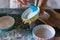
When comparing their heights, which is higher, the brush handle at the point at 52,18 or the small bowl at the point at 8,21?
the brush handle at the point at 52,18

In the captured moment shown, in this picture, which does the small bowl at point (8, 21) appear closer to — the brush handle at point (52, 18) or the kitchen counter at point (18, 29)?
the kitchen counter at point (18, 29)

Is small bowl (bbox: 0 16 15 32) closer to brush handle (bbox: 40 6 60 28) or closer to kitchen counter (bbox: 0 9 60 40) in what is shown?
kitchen counter (bbox: 0 9 60 40)

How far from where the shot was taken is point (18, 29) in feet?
2.71

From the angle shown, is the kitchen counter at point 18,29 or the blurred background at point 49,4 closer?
the kitchen counter at point 18,29

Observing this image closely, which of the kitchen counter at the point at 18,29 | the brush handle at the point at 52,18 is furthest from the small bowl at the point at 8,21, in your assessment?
the brush handle at the point at 52,18

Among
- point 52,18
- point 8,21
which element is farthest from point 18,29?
point 52,18

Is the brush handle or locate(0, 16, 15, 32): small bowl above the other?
the brush handle

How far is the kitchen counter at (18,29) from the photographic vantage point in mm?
788

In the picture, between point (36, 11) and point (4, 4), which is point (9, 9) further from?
point (36, 11)

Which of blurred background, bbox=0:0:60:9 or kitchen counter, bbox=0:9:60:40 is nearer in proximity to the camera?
kitchen counter, bbox=0:9:60:40

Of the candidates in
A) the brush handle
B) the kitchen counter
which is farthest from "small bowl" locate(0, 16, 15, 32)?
the brush handle

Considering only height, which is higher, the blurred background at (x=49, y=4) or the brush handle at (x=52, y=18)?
the blurred background at (x=49, y=4)

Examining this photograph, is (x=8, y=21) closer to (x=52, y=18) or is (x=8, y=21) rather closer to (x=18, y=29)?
(x=18, y=29)

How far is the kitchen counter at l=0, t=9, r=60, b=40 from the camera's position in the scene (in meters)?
0.79
